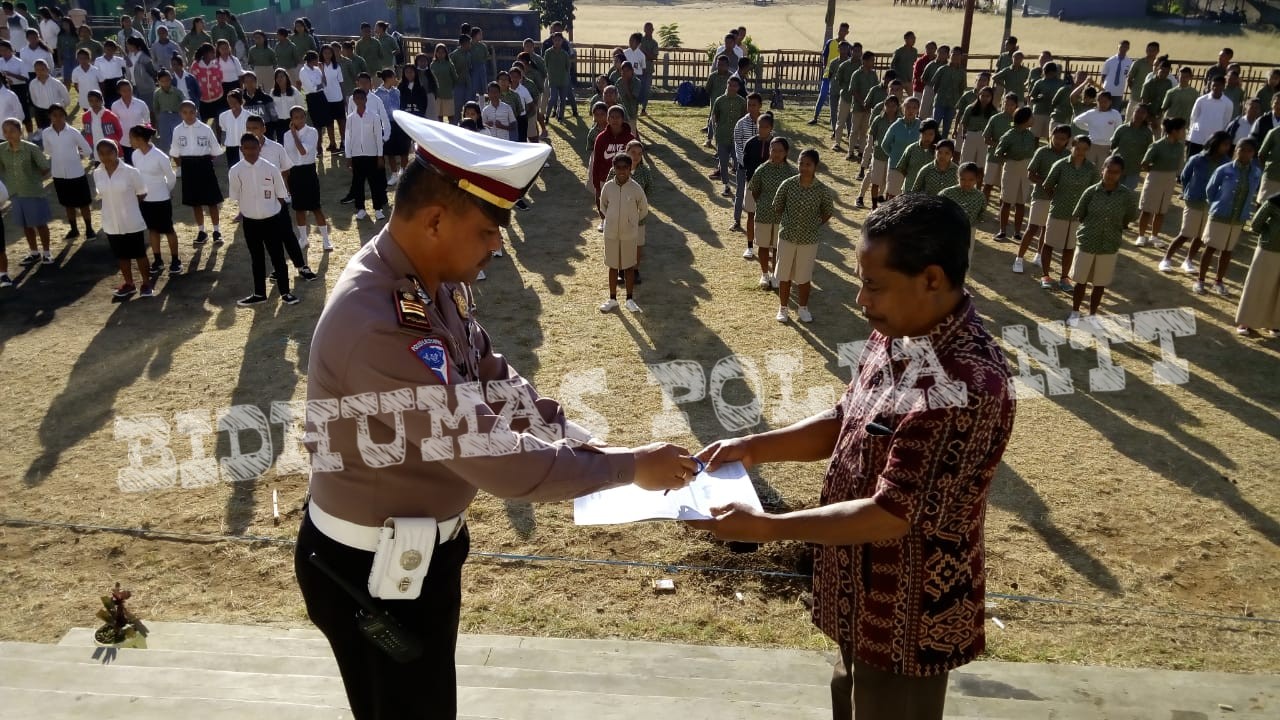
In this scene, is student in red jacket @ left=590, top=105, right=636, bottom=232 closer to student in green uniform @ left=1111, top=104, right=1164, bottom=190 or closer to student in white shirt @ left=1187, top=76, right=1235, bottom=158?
student in green uniform @ left=1111, top=104, right=1164, bottom=190

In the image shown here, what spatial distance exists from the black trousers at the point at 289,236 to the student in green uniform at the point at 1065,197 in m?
8.30

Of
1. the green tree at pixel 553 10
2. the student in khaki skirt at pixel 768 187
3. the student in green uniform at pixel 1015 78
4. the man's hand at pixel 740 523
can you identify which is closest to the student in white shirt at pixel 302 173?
the student in khaki skirt at pixel 768 187

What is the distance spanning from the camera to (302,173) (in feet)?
38.4

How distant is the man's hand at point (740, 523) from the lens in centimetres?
246

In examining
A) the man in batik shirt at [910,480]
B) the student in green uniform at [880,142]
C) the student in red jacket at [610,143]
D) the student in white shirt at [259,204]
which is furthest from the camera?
the student in green uniform at [880,142]

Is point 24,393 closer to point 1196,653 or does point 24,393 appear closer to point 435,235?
point 435,235

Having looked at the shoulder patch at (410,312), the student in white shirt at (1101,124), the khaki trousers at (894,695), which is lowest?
the khaki trousers at (894,695)

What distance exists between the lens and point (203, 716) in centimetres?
359

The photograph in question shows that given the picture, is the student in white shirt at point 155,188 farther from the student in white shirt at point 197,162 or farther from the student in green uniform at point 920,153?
the student in green uniform at point 920,153

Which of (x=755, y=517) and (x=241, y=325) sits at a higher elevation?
(x=755, y=517)

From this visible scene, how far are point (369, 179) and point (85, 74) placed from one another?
542 cm

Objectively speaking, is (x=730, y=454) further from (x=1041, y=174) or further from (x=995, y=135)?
(x=995, y=135)

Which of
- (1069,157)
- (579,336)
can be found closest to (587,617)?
(579,336)

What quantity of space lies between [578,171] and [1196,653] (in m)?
12.6
